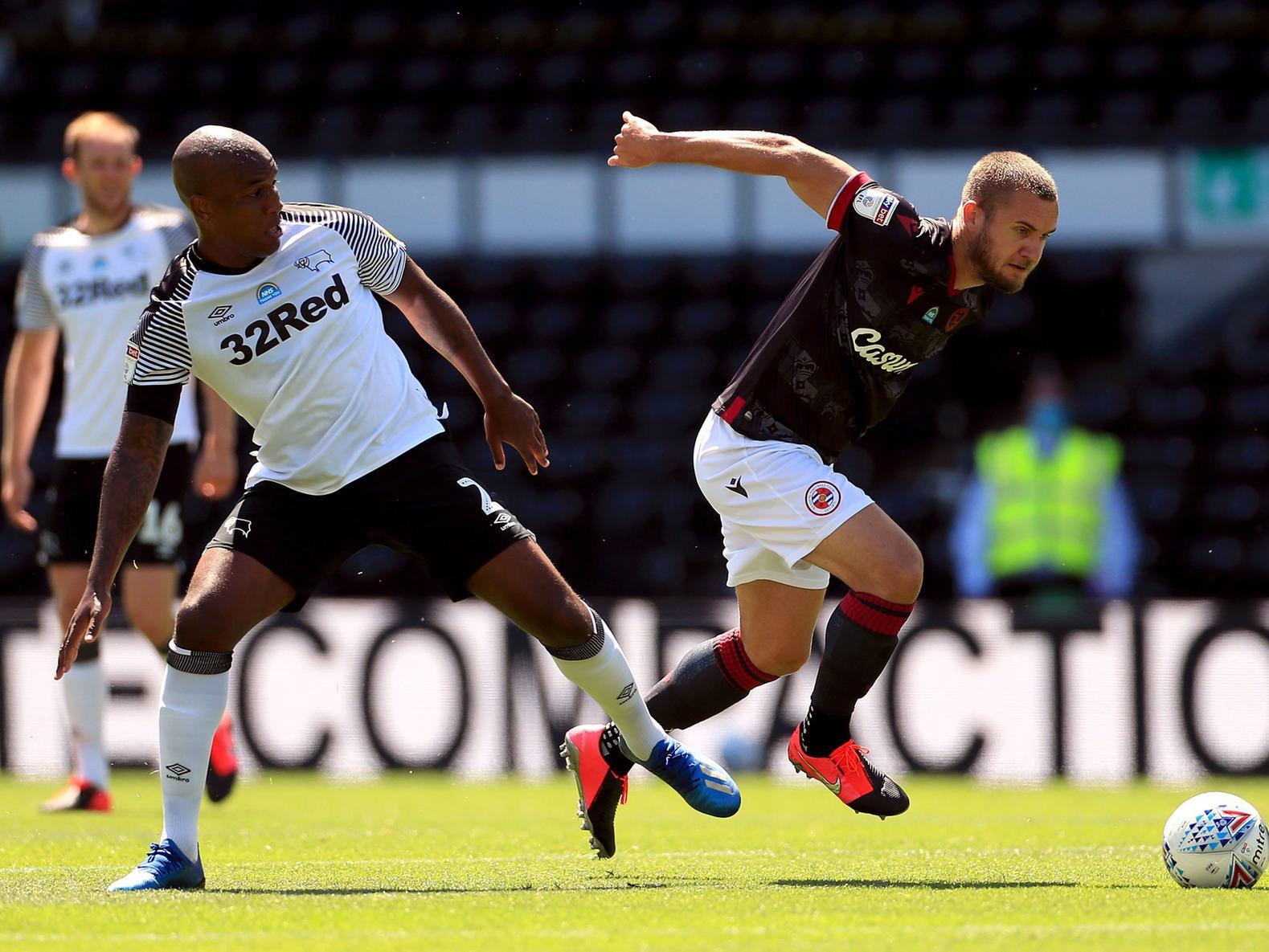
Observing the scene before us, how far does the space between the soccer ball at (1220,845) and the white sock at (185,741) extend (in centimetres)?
257

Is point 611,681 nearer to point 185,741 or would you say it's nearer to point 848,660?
point 848,660

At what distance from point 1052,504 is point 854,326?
6.32m

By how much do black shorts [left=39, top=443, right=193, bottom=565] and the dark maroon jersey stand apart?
2.85 metres

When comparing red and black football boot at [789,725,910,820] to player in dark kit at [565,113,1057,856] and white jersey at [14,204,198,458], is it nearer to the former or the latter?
player in dark kit at [565,113,1057,856]

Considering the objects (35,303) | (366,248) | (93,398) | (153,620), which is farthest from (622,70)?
(366,248)

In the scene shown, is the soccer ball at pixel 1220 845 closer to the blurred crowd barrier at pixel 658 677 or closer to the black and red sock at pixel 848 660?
the black and red sock at pixel 848 660

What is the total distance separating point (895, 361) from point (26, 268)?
4.10 metres

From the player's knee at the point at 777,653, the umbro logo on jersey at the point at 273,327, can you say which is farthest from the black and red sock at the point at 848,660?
the umbro logo on jersey at the point at 273,327

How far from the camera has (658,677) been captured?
33.2ft

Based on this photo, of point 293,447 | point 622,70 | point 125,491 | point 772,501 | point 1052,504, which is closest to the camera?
point 125,491

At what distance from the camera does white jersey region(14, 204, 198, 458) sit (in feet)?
25.7

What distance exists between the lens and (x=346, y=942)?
413 cm

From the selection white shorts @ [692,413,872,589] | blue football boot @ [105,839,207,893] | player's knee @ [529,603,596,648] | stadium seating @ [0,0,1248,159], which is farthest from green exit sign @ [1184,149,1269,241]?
blue football boot @ [105,839,207,893]

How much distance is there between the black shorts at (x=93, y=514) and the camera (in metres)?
7.71
